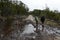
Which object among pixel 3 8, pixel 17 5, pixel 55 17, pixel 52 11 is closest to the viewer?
pixel 3 8

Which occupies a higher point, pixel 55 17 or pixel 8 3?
pixel 8 3

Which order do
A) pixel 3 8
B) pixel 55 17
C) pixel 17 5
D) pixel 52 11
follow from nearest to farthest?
1. pixel 3 8
2. pixel 55 17
3. pixel 52 11
4. pixel 17 5

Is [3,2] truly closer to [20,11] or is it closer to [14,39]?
[20,11]

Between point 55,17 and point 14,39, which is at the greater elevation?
point 14,39

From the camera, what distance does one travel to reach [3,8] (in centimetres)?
4500

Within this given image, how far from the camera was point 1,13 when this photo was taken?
47.0 meters

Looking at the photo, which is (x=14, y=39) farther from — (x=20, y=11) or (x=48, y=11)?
(x=20, y=11)

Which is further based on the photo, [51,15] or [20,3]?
[20,3]

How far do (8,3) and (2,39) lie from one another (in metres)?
40.6

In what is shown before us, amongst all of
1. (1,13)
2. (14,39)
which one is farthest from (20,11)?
(14,39)

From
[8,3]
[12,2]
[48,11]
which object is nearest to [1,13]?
[8,3]

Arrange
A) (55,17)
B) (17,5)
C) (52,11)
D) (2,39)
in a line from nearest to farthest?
(2,39), (55,17), (52,11), (17,5)

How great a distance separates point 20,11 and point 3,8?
16717 mm

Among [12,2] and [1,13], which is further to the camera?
[12,2]
